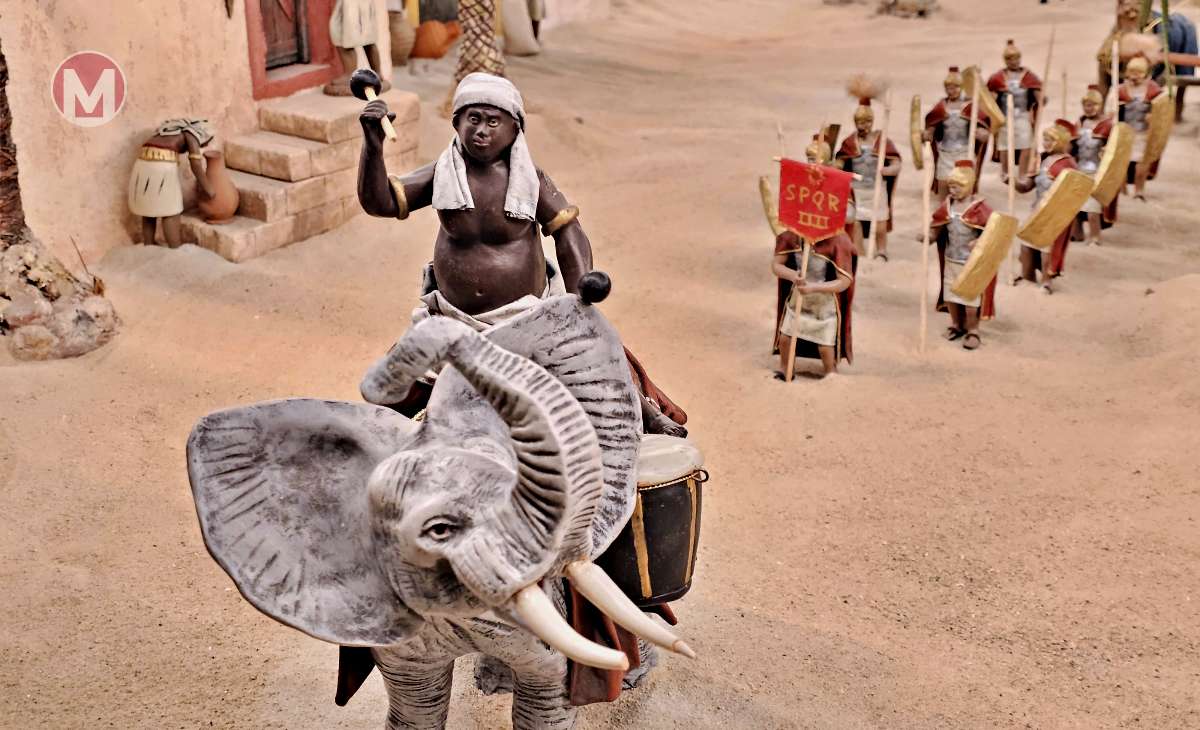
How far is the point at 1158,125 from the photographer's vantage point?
9.50 meters

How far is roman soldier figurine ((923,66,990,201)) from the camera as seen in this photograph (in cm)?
922

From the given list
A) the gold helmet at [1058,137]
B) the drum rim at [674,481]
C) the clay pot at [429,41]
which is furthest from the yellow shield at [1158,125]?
the drum rim at [674,481]

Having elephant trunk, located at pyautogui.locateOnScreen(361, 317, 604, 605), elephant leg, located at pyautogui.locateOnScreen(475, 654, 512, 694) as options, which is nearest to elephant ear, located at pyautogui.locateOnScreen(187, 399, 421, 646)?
elephant trunk, located at pyautogui.locateOnScreen(361, 317, 604, 605)

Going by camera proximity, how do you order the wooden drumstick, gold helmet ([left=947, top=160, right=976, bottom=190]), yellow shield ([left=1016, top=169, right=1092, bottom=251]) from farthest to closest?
1. yellow shield ([left=1016, top=169, right=1092, bottom=251])
2. gold helmet ([left=947, top=160, right=976, bottom=190])
3. the wooden drumstick

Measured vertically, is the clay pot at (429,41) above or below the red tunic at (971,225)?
above

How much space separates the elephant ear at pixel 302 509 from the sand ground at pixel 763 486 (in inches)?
64.5

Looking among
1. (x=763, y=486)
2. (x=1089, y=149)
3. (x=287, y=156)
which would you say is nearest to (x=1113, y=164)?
(x=1089, y=149)

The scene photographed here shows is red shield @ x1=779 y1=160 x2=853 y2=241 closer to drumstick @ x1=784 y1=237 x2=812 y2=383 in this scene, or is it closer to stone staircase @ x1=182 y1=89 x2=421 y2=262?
drumstick @ x1=784 y1=237 x2=812 y2=383

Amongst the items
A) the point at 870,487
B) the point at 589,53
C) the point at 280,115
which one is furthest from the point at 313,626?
the point at 589,53

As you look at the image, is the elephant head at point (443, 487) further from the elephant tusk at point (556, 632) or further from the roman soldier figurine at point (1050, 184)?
the roman soldier figurine at point (1050, 184)

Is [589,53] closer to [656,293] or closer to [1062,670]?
[656,293]

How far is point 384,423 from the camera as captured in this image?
2.85 meters

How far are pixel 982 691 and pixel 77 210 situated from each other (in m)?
5.74

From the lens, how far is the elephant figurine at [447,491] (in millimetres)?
2312
